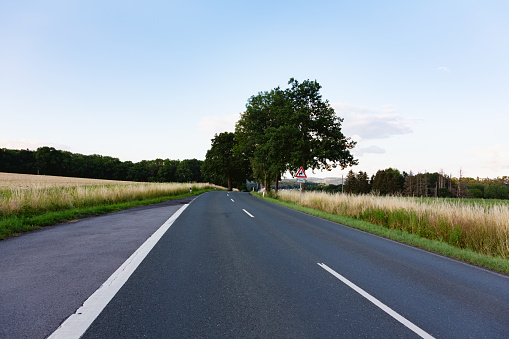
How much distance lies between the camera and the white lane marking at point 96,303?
2.45m

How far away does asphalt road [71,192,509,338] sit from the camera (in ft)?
8.86

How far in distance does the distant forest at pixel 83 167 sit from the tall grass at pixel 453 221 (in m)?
82.3

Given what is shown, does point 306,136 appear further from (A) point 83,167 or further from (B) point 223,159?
(A) point 83,167

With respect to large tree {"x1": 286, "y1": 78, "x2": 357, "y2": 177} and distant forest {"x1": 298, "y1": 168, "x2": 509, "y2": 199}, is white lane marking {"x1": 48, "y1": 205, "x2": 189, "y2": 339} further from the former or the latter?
distant forest {"x1": 298, "y1": 168, "x2": 509, "y2": 199}

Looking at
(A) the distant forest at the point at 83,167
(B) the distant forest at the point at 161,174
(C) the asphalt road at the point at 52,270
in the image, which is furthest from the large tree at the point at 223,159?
(C) the asphalt road at the point at 52,270

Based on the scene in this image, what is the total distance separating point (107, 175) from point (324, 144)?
91.4 metres

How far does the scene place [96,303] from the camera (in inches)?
120

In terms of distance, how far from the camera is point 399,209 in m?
11.2

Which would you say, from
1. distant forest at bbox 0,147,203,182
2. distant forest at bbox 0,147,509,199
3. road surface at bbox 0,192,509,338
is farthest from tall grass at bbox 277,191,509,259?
distant forest at bbox 0,147,203,182

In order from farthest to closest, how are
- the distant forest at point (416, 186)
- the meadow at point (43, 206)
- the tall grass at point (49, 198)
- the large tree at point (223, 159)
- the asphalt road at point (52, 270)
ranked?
the distant forest at point (416, 186)
the large tree at point (223, 159)
the tall grass at point (49, 198)
the meadow at point (43, 206)
the asphalt road at point (52, 270)

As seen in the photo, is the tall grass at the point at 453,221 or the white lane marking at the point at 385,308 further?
the tall grass at the point at 453,221

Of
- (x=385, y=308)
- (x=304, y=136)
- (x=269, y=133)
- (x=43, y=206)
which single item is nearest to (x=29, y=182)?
(x=43, y=206)

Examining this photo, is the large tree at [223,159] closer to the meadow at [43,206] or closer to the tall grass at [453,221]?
the meadow at [43,206]

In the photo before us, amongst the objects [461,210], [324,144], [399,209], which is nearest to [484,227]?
[461,210]
